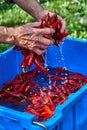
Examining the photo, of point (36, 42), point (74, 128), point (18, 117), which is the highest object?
point (36, 42)

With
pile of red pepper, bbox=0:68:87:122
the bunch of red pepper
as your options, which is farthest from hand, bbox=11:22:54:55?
pile of red pepper, bbox=0:68:87:122

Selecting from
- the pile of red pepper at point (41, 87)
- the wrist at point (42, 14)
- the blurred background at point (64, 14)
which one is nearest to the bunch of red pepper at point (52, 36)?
the pile of red pepper at point (41, 87)

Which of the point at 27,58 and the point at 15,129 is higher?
the point at 27,58

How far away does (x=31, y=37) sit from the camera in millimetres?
3199

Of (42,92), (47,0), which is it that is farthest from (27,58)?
(47,0)

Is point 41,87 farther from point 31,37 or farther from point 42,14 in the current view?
point 31,37

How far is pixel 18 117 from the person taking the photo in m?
2.80

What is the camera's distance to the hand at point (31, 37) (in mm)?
3193

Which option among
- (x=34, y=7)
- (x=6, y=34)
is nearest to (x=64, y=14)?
(x=34, y=7)

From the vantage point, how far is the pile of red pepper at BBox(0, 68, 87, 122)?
3.73 meters

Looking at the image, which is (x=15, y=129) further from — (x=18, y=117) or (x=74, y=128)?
(x=74, y=128)

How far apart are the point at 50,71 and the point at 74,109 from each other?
1.33 m

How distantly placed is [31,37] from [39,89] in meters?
0.97

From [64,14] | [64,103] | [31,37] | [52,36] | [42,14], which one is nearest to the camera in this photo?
[64,103]
